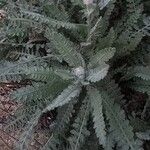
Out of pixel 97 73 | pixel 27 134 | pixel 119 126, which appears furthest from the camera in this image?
pixel 27 134

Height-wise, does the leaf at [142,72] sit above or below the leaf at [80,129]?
above

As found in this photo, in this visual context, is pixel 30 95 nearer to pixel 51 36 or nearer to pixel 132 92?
pixel 51 36

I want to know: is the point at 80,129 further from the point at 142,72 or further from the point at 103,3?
the point at 103,3

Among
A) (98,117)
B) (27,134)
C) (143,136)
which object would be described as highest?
(98,117)

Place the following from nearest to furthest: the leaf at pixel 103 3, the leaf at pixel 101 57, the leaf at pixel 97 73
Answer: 1. the leaf at pixel 97 73
2. the leaf at pixel 101 57
3. the leaf at pixel 103 3

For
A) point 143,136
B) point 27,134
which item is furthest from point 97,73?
point 27,134

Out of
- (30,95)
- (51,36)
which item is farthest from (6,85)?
(51,36)

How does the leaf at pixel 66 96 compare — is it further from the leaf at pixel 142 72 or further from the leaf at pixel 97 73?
the leaf at pixel 142 72

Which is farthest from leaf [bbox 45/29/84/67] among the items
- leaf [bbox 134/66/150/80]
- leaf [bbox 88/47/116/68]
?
leaf [bbox 134/66/150/80]

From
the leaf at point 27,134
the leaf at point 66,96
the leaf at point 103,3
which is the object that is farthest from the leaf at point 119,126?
the leaf at point 103,3

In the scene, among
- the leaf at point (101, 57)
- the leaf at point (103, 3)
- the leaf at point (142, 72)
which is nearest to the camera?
the leaf at point (101, 57)
